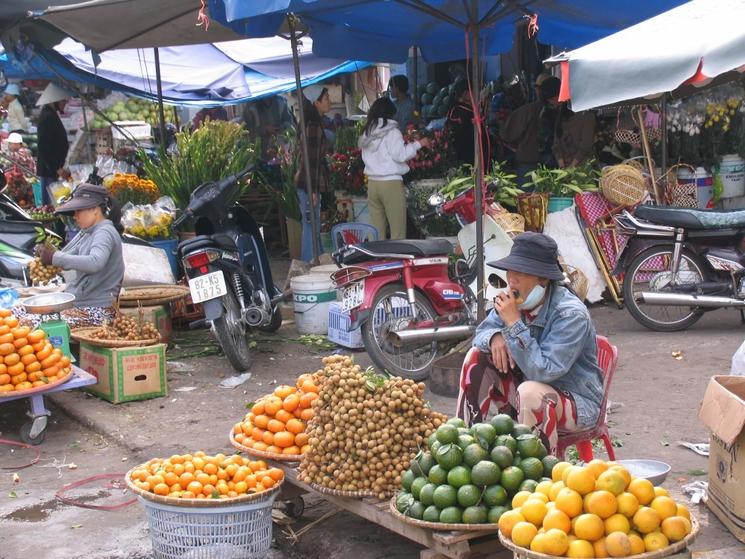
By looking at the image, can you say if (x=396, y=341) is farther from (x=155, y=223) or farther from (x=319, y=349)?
(x=155, y=223)

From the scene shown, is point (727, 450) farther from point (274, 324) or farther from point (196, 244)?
point (274, 324)

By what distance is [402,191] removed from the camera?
10.2 metres

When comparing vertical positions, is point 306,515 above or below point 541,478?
below

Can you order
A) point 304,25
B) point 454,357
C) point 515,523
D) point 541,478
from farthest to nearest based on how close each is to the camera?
1. point 304,25
2. point 454,357
3. point 541,478
4. point 515,523

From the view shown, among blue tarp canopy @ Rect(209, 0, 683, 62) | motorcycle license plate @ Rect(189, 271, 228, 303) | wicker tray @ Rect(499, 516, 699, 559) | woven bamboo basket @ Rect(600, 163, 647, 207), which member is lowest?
wicker tray @ Rect(499, 516, 699, 559)

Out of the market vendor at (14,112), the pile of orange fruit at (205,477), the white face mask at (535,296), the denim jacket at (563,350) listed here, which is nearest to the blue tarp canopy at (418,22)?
the white face mask at (535,296)

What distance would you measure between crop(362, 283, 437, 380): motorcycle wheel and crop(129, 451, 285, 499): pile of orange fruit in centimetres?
244

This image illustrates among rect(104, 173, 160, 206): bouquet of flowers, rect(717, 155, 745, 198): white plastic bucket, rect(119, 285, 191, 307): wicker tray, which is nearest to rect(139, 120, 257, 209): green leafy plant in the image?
rect(104, 173, 160, 206): bouquet of flowers

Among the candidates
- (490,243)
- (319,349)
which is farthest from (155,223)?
(490,243)

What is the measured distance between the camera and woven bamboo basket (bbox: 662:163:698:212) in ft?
32.6

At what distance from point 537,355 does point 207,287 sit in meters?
3.54

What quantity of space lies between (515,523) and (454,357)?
11.4 ft

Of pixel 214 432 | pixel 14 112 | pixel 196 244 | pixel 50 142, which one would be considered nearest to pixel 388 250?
pixel 196 244

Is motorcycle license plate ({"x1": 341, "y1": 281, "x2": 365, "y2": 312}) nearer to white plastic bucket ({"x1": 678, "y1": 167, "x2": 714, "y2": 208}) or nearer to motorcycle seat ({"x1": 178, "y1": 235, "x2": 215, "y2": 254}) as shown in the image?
motorcycle seat ({"x1": 178, "y1": 235, "x2": 215, "y2": 254})
